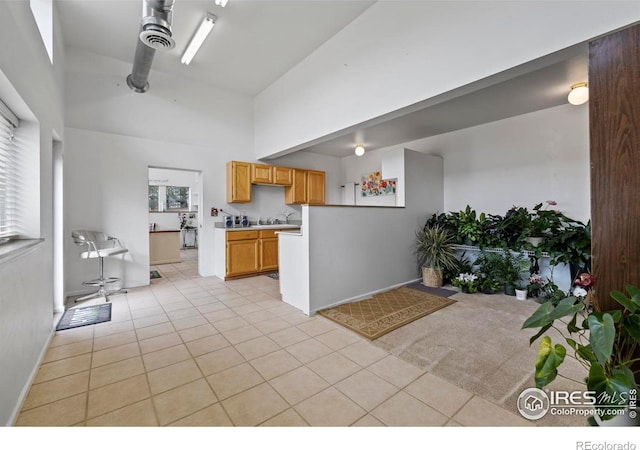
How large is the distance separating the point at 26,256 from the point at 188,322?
→ 1493 mm

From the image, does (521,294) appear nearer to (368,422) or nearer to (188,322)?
(368,422)

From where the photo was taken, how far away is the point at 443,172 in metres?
5.14

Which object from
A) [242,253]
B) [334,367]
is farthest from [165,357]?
[242,253]

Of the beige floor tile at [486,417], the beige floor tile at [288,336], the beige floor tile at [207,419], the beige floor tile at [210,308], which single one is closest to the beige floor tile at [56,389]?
the beige floor tile at [207,419]

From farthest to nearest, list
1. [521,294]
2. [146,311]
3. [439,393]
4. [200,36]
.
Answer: [521,294], [200,36], [146,311], [439,393]

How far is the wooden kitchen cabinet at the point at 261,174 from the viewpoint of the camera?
5472 mm

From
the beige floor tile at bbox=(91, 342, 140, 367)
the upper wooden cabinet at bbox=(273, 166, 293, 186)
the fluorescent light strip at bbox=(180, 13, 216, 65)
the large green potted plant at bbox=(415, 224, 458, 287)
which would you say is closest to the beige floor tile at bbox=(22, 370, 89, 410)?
the beige floor tile at bbox=(91, 342, 140, 367)

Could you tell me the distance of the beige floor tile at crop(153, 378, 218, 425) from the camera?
A: 1.59m

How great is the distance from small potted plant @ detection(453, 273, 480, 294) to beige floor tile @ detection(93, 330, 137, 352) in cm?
412

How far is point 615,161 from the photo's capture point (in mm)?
1691

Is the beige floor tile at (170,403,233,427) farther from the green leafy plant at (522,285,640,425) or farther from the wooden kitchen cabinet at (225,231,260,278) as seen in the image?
the wooden kitchen cabinet at (225,231,260,278)

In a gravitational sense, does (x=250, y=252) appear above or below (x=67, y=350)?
above

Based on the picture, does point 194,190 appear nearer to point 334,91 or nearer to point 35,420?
point 334,91

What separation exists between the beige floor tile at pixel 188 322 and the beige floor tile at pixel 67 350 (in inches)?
27.7
